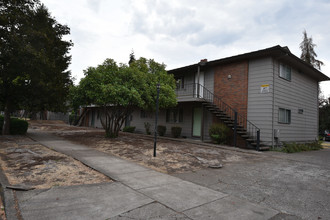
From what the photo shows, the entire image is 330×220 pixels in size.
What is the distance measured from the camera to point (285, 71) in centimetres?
1291

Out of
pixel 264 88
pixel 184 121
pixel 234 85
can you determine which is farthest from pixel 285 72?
pixel 184 121

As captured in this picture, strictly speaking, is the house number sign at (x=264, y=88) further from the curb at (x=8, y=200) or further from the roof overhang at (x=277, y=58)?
the curb at (x=8, y=200)

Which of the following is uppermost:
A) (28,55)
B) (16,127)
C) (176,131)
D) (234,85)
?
(28,55)

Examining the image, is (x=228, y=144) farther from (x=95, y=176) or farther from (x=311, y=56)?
(x=311, y=56)

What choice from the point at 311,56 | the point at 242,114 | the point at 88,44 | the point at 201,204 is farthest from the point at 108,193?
the point at 311,56

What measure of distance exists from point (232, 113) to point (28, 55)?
12.1 m

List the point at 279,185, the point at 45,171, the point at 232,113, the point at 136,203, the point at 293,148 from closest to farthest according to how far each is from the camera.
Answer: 1. the point at 136,203
2. the point at 279,185
3. the point at 45,171
4. the point at 293,148
5. the point at 232,113

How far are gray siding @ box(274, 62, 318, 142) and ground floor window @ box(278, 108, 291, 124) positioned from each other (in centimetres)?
21

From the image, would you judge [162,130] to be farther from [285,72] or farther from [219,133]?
[285,72]

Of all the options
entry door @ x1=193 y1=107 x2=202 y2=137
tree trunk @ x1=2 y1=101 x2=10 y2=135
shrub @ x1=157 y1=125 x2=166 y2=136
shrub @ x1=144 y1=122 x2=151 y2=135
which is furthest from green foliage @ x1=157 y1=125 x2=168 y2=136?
tree trunk @ x1=2 y1=101 x2=10 y2=135

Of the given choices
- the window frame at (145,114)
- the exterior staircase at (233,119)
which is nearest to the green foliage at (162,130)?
the window frame at (145,114)

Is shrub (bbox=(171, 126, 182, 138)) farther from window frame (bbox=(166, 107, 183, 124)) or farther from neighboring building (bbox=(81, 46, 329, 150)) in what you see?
window frame (bbox=(166, 107, 183, 124))

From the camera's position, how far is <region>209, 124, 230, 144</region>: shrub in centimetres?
1198

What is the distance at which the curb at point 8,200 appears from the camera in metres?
2.86
